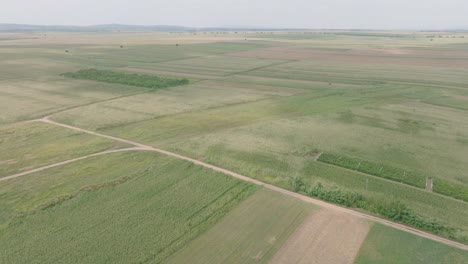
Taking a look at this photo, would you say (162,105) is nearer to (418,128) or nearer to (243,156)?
(243,156)

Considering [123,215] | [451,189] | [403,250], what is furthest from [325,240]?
[123,215]

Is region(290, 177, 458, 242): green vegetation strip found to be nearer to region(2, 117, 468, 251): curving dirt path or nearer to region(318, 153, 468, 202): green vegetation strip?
region(2, 117, 468, 251): curving dirt path

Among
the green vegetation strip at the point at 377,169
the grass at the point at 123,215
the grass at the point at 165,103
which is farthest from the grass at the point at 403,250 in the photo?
the grass at the point at 165,103

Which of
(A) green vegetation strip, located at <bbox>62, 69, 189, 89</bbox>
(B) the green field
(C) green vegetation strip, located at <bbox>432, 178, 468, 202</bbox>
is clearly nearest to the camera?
(B) the green field

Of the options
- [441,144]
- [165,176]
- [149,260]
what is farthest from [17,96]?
[441,144]

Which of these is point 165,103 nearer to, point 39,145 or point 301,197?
point 39,145

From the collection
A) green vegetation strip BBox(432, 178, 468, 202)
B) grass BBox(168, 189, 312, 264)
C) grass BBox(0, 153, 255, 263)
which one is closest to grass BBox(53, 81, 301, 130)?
grass BBox(0, 153, 255, 263)

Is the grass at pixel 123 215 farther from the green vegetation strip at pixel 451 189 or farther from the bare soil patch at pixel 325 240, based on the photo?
the green vegetation strip at pixel 451 189
